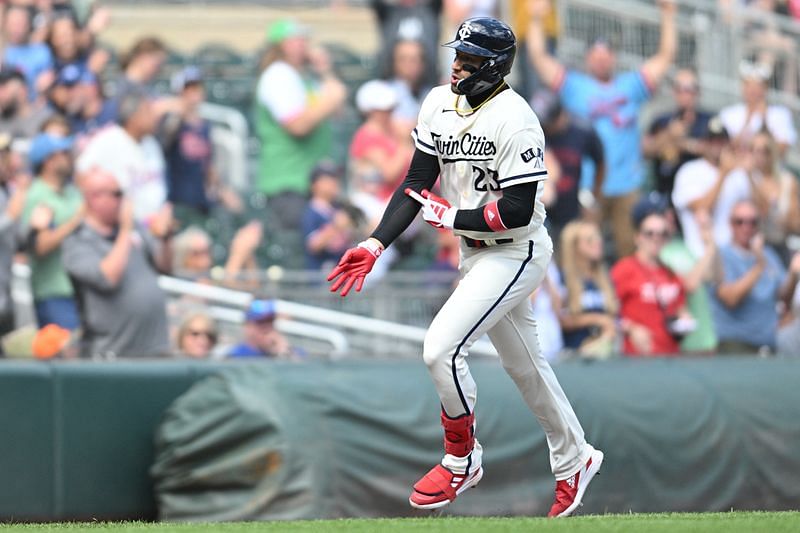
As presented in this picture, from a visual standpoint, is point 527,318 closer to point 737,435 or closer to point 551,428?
point 551,428

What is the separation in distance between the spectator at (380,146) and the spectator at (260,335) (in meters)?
1.80

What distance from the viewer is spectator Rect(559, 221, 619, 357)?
34.8 feet

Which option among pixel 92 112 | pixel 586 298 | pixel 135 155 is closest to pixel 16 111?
pixel 92 112

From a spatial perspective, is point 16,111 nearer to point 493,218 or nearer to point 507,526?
point 493,218

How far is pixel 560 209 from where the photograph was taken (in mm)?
11383

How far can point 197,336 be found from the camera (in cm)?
966

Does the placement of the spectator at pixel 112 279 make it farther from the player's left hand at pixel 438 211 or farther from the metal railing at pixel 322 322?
the player's left hand at pixel 438 211

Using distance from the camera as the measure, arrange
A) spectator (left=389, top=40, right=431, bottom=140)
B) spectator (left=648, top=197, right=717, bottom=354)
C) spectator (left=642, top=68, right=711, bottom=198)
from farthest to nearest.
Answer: spectator (left=642, top=68, right=711, bottom=198) < spectator (left=389, top=40, right=431, bottom=140) < spectator (left=648, top=197, right=717, bottom=354)

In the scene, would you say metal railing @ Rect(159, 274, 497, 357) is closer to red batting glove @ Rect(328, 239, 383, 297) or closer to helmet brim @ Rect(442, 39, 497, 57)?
red batting glove @ Rect(328, 239, 383, 297)

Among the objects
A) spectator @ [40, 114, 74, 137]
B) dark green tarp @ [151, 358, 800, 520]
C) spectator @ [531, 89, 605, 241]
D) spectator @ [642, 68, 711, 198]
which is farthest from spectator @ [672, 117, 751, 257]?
spectator @ [40, 114, 74, 137]

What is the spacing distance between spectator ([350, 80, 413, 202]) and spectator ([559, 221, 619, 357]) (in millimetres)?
1478

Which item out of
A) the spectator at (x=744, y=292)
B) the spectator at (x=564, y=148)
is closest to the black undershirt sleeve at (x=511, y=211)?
the spectator at (x=564, y=148)

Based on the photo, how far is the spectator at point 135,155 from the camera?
10.1 metres

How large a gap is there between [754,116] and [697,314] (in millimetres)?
2531
